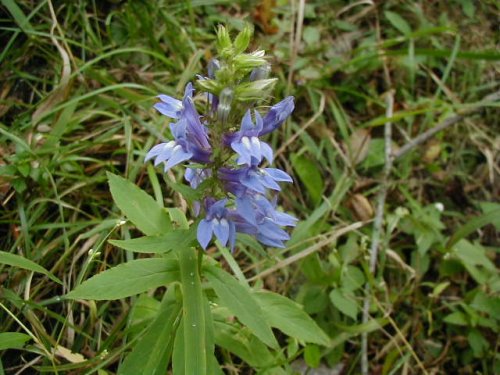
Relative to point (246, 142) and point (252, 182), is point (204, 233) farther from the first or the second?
point (246, 142)

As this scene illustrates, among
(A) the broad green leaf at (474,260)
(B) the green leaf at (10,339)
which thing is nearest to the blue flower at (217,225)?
(B) the green leaf at (10,339)

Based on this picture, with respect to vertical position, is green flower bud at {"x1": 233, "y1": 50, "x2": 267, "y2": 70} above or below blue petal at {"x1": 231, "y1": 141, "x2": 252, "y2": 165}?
above

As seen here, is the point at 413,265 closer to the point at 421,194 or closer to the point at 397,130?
the point at 421,194

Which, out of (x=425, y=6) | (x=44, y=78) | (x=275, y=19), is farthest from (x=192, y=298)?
(x=425, y=6)

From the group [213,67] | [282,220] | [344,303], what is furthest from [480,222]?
[213,67]

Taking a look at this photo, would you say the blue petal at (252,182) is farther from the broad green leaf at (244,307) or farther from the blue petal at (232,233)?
the broad green leaf at (244,307)

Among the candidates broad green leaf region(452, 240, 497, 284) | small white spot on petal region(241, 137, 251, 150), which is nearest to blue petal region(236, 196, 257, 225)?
small white spot on petal region(241, 137, 251, 150)

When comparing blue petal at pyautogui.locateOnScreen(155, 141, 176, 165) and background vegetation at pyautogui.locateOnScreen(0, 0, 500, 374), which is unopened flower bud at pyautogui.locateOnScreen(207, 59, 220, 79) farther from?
background vegetation at pyautogui.locateOnScreen(0, 0, 500, 374)
